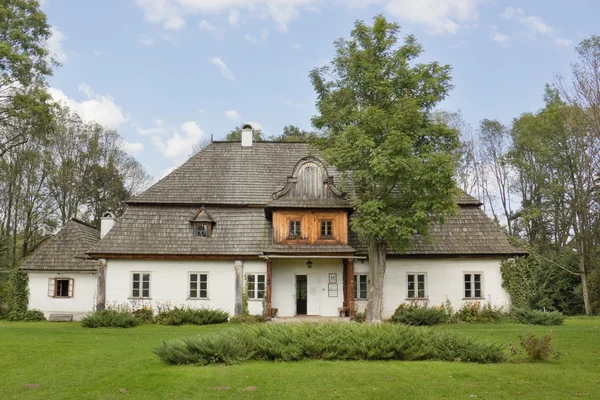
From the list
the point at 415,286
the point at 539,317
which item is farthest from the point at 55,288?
the point at 539,317

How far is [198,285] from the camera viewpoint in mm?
23219

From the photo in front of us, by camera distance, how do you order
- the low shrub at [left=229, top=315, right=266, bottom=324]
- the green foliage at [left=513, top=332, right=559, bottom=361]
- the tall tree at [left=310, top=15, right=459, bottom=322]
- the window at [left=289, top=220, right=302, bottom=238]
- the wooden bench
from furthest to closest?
1. the window at [left=289, top=220, right=302, bottom=238]
2. the wooden bench
3. the low shrub at [left=229, top=315, right=266, bottom=324]
4. the tall tree at [left=310, top=15, right=459, bottom=322]
5. the green foliage at [left=513, top=332, right=559, bottom=361]

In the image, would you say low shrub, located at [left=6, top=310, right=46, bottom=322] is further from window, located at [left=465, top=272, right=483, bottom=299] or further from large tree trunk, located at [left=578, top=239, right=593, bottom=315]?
large tree trunk, located at [left=578, top=239, right=593, bottom=315]

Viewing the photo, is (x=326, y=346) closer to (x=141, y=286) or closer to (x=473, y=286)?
(x=141, y=286)

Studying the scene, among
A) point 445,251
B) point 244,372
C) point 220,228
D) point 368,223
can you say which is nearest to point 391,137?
point 368,223

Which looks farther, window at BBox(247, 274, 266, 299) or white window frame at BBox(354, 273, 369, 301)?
white window frame at BBox(354, 273, 369, 301)

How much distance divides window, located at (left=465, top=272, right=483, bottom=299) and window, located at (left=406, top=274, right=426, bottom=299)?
73.9 inches

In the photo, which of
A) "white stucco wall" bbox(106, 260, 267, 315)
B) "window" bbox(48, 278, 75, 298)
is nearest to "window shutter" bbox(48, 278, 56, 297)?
"window" bbox(48, 278, 75, 298)

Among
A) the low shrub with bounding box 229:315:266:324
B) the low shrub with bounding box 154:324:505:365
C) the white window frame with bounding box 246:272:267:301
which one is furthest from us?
the white window frame with bounding box 246:272:267:301

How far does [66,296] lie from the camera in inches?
1021

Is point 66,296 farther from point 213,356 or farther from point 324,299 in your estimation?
point 213,356

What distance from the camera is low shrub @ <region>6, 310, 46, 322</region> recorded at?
25.1m

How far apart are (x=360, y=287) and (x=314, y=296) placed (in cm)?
200

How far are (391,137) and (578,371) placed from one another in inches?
393
